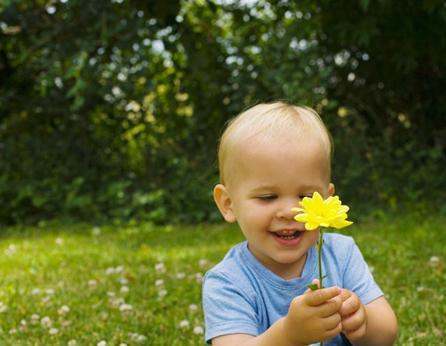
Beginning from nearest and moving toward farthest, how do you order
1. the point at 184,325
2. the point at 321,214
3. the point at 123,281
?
the point at 321,214 → the point at 184,325 → the point at 123,281

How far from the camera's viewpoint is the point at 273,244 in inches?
90.6

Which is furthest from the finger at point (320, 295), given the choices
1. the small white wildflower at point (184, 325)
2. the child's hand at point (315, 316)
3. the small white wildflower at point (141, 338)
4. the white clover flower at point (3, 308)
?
the white clover flower at point (3, 308)

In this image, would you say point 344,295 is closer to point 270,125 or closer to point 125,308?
point 270,125

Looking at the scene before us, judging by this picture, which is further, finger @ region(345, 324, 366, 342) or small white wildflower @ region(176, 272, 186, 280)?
small white wildflower @ region(176, 272, 186, 280)

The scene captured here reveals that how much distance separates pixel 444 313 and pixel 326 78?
13.6ft

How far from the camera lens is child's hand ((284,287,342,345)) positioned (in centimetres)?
194

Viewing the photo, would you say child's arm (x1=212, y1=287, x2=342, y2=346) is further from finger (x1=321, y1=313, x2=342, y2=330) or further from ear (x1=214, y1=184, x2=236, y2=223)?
ear (x1=214, y1=184, x2=236, y2=223)

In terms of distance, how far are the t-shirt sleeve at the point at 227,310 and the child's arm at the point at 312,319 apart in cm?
29

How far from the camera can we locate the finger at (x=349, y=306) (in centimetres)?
213

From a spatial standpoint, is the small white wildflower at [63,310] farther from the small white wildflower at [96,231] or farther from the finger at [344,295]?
the small white wildflower at [96,231]

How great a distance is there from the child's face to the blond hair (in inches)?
1.6

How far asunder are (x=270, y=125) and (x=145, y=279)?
2.37 m

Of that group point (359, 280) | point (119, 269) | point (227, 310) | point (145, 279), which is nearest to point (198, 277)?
point (145, 279)

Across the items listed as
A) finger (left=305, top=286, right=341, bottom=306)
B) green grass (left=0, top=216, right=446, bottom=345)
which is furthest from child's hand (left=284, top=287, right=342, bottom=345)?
green grass (left=0, top=216, right=446, bottom=345)
